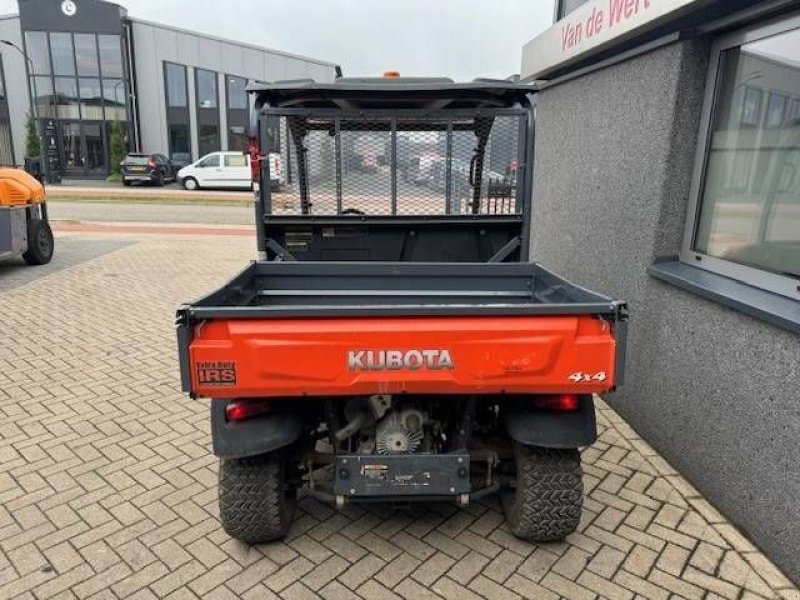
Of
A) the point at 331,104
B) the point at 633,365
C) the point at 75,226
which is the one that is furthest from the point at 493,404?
the point at 75,226

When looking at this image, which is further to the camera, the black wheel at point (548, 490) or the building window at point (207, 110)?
the building window at point (207, 110)

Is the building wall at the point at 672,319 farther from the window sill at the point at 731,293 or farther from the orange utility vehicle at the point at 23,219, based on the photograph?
the orange utility vehicle at the point at 23,219

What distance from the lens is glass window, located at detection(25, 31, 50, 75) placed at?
28.2 metres

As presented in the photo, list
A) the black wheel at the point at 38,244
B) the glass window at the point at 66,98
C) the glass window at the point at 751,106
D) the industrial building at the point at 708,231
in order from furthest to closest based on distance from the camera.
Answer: the glass window at the point at 66,98, the black wheel at the point at 38,244, the glass window at the point at 751,106, the industrial building at the point at 708,231

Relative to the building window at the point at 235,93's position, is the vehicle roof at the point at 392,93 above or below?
below

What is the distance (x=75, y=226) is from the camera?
14.5m

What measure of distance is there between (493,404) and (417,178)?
6.10 ft

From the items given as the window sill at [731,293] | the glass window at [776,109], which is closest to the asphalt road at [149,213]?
the window sill at [731,293]

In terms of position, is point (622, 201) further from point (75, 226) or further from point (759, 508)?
point (75, 226)

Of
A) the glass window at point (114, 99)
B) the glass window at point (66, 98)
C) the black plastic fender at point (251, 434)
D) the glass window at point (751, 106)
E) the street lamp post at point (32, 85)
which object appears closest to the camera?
the black plastic fender at point (251, 434)

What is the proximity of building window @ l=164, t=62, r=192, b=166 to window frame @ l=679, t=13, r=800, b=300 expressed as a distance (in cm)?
3000

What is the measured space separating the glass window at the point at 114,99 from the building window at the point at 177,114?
2097 millimetres

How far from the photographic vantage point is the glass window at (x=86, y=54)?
28406mm

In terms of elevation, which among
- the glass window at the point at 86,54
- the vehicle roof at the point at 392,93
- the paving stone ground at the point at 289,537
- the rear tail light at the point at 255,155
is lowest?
the paving stone ground at the point at 289,537
